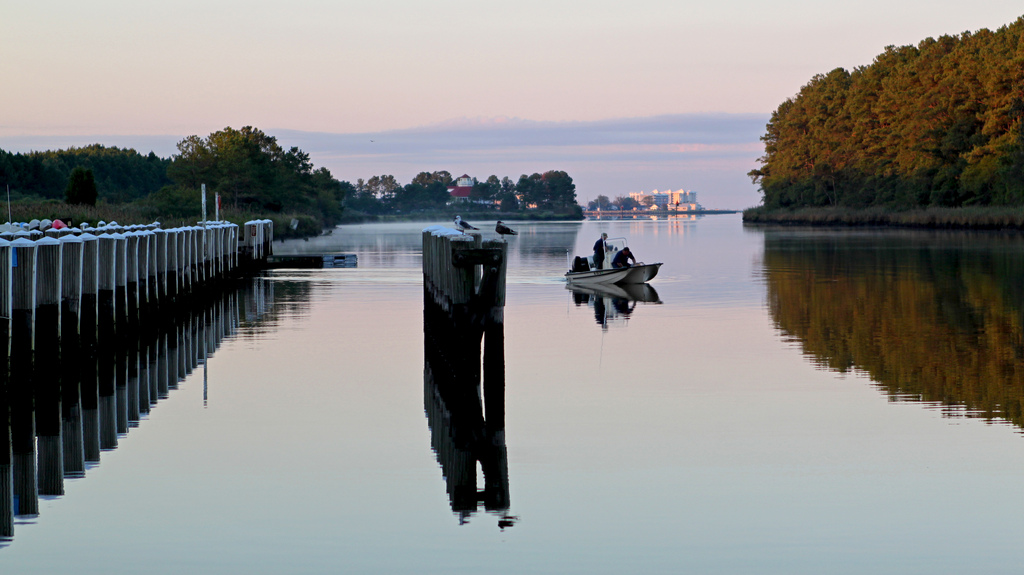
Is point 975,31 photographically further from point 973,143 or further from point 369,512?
point 369,512

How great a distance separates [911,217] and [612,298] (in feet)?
228

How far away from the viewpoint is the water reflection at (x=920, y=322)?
16.0 metres

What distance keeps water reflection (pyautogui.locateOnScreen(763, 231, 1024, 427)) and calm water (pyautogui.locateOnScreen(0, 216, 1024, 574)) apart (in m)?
0.11

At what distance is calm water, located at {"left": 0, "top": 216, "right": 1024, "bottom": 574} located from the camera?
8.86 meters

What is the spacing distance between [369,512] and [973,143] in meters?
90.8

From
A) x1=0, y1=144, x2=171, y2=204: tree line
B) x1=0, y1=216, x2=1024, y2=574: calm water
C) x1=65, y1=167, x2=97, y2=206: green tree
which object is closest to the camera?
x1=0, y1=216, x2=1024, y2=574: calm water

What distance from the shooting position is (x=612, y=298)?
3262 cm

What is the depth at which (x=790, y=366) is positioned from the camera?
18.4 meters

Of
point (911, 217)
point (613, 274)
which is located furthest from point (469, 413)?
point (911, 217)

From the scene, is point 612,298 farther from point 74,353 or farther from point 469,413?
point 469,413

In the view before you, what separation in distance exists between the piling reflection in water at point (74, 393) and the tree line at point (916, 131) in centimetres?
7149

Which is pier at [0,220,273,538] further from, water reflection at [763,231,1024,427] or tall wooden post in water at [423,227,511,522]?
water reflection at [763,231,1024,427]

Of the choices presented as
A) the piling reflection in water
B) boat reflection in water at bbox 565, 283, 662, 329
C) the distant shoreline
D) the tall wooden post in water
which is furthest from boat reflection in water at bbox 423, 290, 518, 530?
the distant shoreline

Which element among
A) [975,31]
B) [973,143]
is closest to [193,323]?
[973,143]
